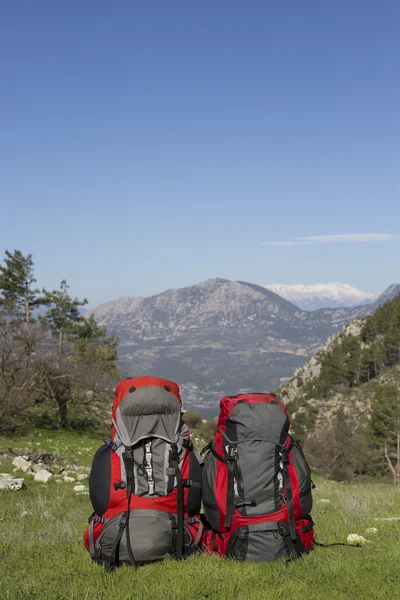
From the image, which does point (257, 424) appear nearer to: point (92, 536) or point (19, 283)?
point (92, 536)

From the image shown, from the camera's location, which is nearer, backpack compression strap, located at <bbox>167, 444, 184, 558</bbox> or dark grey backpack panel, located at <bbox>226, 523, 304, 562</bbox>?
dark grey backpack panel, located at <bbox>226, 523, 304, 562</bbox>

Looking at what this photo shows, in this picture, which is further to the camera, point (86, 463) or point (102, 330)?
point (102, 330)

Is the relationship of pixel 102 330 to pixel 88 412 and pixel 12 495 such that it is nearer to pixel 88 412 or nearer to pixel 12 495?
pixel 88 412

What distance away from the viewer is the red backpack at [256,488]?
5.58 m

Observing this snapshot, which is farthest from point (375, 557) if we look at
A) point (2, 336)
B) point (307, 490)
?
point (2, 336)

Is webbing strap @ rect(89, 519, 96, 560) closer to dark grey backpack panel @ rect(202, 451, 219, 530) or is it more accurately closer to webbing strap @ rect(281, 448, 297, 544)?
dark grey backpack panel @ rect(202, 451, 219, 530)

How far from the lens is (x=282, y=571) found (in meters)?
5.25

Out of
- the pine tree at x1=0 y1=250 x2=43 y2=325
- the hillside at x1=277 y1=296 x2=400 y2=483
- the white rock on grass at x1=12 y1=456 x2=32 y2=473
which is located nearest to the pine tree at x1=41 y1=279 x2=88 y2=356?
the pine tree at x1=0 y1=250 x2=43 y2=325

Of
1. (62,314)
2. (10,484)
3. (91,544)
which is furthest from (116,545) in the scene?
(62,314)

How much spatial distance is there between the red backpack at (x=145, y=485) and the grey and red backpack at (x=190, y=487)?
1cm

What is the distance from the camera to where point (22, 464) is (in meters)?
15.8

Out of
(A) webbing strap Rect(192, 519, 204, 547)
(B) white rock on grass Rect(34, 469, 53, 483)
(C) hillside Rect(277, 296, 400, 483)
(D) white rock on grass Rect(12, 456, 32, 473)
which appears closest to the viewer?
(A) webbing strap Rect(192, 519, 204, 547)

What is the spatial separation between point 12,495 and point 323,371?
372 ft

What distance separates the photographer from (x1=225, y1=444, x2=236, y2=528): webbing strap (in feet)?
18.5
